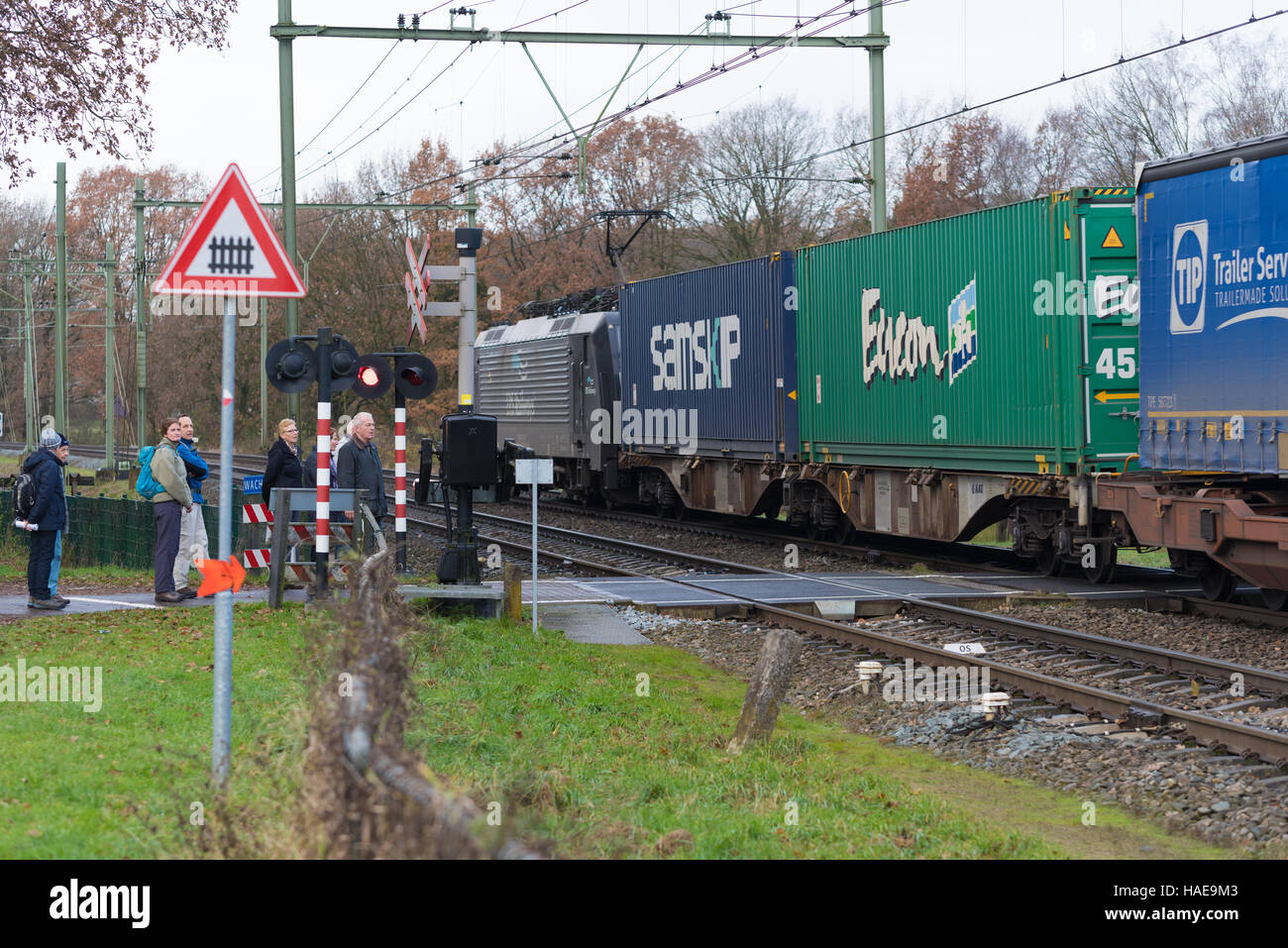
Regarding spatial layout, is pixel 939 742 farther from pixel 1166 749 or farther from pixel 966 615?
pixel 966 615

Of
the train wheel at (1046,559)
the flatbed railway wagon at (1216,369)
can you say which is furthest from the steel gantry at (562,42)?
the flatbed railway wagon at (1216,369)

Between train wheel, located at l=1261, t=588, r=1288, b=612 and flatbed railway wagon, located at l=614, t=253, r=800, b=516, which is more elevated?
flatbed railway wagon, located at l=614, t=253, r=800, b=516

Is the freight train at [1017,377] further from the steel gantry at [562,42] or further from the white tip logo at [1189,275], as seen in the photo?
the steel gantry at [562,42]

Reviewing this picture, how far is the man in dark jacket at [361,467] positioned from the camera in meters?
14.6

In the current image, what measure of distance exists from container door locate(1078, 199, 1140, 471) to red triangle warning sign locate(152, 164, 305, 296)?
35.2ft

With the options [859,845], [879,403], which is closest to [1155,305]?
[879,403]

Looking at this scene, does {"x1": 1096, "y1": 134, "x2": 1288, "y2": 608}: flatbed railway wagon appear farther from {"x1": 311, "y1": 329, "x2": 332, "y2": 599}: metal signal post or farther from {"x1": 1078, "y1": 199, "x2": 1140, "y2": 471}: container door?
{"x1": 311, "y1": 329, "x2": 332, "y2": 599}: metal signal post

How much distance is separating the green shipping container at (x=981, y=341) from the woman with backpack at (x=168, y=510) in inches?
340

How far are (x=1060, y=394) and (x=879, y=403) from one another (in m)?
3.96

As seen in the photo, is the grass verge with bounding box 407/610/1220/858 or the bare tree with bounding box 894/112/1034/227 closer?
the grass verge with bounding box 407/610/1220/858

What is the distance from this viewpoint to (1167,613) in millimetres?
13852

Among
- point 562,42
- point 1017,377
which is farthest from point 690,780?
point 562,42

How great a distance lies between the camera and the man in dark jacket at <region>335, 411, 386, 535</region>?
14.6m

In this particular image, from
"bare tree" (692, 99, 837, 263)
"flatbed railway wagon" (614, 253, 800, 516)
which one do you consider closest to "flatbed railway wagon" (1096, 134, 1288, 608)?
"flatbed railway wagon" (614, 253, 800, 516)
